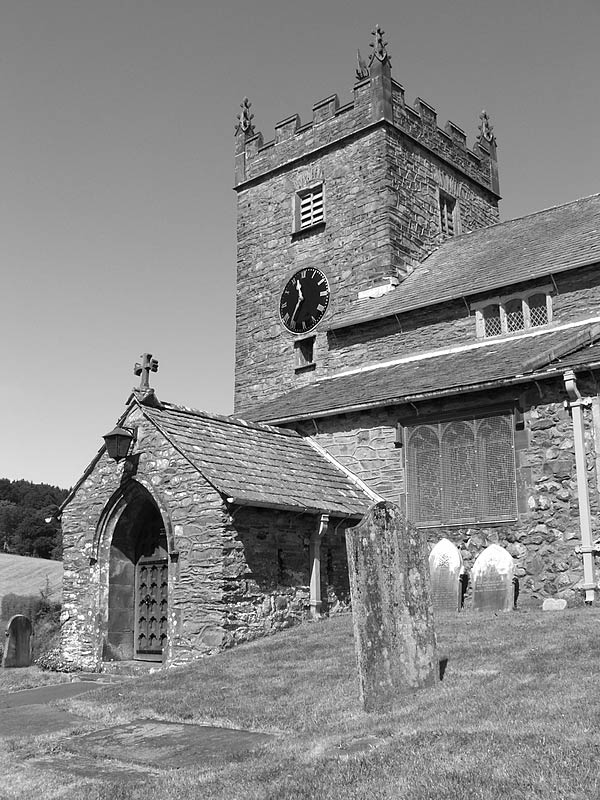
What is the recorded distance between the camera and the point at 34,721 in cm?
980

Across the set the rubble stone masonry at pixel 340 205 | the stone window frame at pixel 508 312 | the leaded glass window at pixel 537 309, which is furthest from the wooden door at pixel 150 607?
the rubble stone masonry at pixel 340 205

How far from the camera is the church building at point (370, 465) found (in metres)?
13.7

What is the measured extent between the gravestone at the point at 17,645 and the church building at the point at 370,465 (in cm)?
394

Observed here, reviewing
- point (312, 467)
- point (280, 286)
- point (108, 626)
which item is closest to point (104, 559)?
point (108, 626)

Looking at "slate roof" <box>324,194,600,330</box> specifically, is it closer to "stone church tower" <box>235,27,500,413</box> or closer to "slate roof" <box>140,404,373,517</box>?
"stone church tower" <box>235,27,500,413</box>

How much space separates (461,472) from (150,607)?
252 inches

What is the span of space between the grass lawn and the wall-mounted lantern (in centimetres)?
438

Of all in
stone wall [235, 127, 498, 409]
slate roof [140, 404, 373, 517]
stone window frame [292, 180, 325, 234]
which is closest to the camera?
slate roof [140, 404, 373, 517]

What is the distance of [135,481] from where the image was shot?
15.0m

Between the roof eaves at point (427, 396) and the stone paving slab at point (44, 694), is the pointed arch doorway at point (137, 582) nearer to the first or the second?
the stone paving slab at point (44, 694)

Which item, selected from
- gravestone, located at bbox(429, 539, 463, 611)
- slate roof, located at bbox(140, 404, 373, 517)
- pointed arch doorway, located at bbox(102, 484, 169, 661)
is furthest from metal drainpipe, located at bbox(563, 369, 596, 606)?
pointed arch doorway, located at bbox(102, 484, 169, 661)

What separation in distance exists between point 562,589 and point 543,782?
8.65m

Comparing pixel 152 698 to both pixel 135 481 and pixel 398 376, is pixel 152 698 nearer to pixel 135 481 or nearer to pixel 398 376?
pixel 135 481

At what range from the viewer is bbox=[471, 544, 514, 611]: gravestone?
13.7 metres
